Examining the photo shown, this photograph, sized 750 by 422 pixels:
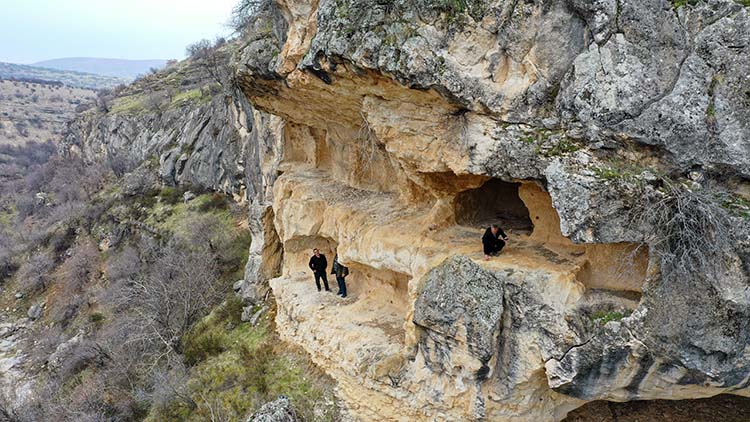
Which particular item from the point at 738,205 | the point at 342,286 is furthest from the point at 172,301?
the point at 738,205

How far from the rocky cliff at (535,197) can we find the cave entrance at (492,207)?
52 millimetres

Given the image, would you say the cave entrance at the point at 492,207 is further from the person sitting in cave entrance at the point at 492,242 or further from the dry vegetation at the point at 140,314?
the dry vegetation at the point at 140,314

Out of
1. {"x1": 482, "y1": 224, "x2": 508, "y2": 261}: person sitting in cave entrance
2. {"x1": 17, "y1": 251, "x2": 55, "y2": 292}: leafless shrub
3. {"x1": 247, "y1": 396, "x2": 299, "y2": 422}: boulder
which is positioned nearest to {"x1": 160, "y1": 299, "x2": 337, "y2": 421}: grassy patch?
{"x1": 247, "y1": 396, "x2": 299, "y2": 422}: boulder

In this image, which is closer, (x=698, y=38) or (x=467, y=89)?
(x=698, y=38)

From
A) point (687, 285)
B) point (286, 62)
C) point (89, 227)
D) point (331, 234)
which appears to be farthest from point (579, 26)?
point (89, 227)

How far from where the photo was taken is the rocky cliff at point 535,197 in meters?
5.40

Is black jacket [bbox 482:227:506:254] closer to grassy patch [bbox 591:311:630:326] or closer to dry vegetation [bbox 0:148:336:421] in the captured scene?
grassy patch [bbox 591:311:630:326]

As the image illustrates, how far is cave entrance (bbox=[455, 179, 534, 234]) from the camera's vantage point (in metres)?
9.34

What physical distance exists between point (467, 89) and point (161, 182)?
93.9 ft

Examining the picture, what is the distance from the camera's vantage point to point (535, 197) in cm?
775

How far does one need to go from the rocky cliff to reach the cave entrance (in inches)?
2.0

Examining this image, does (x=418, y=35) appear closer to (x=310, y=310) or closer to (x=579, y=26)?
(x=579, y=26)

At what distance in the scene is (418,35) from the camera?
681 centimetres

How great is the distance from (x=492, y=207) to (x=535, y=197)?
220 cm
